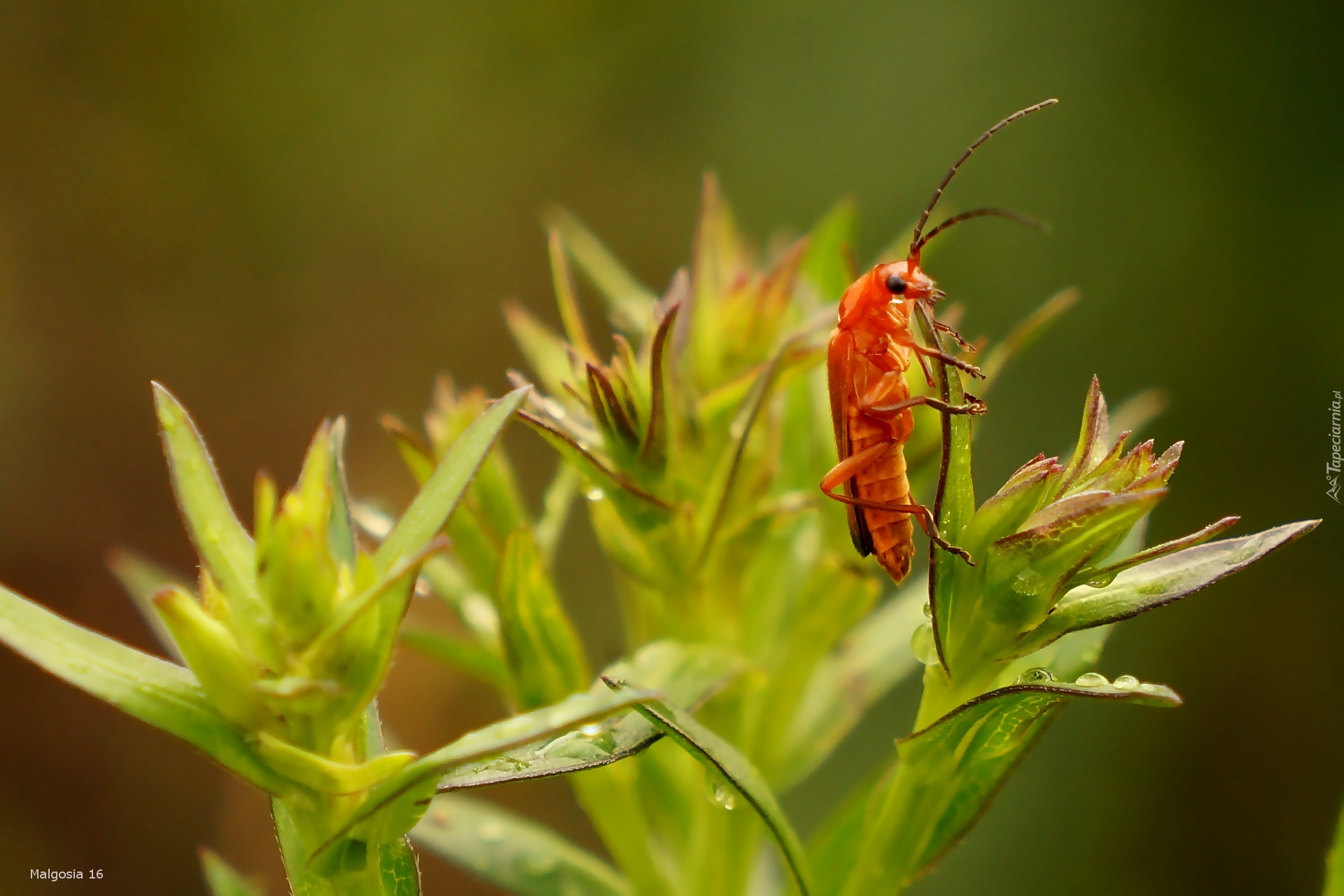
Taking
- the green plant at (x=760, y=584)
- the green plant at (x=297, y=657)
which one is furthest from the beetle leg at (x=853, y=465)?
the green plant at (x=297, y=657)

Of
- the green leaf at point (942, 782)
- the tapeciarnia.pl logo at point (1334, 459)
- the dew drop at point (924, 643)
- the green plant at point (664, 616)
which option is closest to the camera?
the green plant at point (664, 616)

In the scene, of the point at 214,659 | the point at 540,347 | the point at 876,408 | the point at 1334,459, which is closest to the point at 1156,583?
the point at 876,408

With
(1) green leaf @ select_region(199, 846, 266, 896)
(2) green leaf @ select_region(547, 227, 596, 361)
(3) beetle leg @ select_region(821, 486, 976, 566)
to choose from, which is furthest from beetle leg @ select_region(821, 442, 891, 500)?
(1) green leaf @ select_region(199, 846, 266, 896)

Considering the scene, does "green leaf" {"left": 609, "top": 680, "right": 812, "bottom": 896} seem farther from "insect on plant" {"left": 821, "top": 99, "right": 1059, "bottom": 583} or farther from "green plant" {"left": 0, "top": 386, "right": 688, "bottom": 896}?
Answer: "insect on plant" {"left": 821, "top": 99, "right": 1059, "bottom": 583}

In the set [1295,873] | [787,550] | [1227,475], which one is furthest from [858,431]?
[1295,873]

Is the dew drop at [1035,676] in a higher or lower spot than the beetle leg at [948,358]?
lower

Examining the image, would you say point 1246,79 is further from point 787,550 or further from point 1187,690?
point 787,550

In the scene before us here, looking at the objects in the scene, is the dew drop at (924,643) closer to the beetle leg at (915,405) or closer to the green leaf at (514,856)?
the beetle leg at (915,405)
